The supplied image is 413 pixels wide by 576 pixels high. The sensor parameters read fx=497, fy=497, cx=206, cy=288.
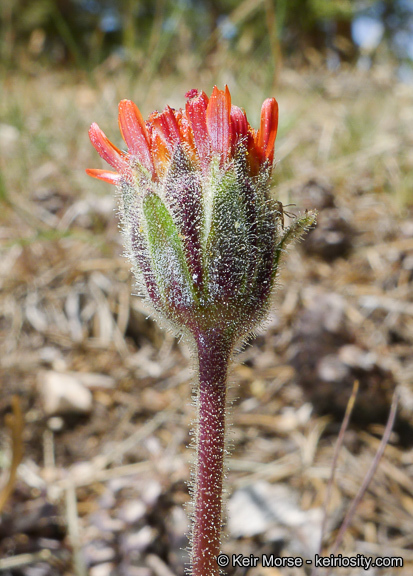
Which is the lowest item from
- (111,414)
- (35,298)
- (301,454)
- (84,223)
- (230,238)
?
(301,454)

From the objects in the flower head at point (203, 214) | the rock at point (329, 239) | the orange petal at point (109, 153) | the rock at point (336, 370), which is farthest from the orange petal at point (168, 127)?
the rock at point (329, 239)

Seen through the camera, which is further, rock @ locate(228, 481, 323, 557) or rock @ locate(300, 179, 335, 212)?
rock @ locate(300, 179, 335, 212)

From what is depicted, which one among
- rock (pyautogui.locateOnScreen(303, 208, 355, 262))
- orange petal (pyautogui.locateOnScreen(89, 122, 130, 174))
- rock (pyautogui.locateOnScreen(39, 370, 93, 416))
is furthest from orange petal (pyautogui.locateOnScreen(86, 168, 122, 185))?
rock (pyautogui.locateOnScreen(303, 208, 355, 262))

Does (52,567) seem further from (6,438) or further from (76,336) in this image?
(76,336)

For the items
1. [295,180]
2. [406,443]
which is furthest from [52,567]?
[295,180]

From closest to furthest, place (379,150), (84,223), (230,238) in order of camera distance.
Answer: (230,238) → (84,223) → (379,150)

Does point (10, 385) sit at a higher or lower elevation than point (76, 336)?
lower

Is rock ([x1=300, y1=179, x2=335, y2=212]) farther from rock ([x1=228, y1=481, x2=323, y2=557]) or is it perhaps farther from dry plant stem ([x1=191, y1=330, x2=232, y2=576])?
dry plant stem ([x1=191, y1=330, x2=232, y2=576])
